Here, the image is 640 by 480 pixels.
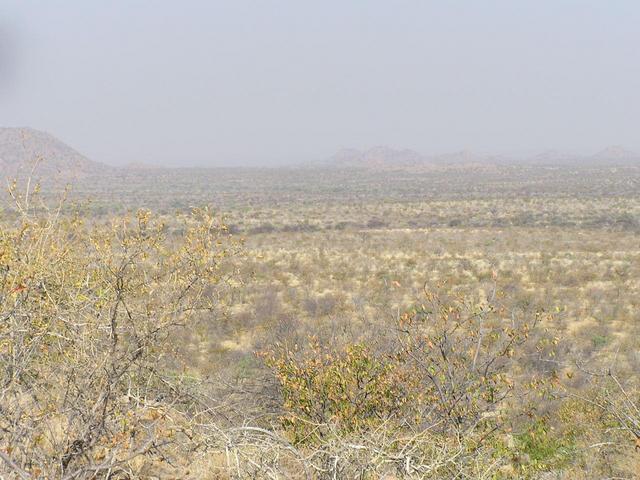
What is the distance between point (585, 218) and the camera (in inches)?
1393

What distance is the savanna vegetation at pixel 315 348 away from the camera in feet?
13.0

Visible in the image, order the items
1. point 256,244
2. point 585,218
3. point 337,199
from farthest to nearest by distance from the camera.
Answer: point 337,199 → point 585,218 → point 256,244

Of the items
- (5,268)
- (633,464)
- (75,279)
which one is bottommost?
(633,464)

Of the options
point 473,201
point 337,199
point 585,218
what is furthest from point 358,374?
point 337,199

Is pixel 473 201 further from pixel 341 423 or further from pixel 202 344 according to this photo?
pixel 341 423

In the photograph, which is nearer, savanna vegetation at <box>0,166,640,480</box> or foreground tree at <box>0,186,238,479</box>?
foreground tree at <box>0,186,238,479</box>

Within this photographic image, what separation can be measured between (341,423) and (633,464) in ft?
11.4

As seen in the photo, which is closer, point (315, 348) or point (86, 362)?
point (86, 362)

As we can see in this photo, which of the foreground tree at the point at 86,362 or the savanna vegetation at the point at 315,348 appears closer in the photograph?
the foreground tree at the point at 86,362

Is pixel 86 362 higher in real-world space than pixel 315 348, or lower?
higher

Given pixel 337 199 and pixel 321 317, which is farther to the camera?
pixel 337 199

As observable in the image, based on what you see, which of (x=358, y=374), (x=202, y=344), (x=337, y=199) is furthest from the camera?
(x=337, y=199)

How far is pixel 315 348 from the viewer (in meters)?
7.54

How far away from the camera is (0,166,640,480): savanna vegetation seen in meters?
3.98
